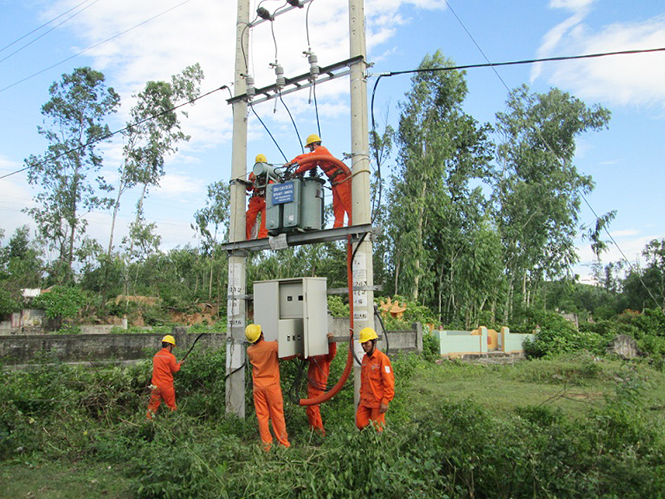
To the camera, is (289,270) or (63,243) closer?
(289,270)

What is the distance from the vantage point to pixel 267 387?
6.67 m

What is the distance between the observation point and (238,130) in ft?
26.8

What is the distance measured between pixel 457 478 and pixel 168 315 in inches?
1136

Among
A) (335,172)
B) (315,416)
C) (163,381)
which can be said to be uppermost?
(335,172)

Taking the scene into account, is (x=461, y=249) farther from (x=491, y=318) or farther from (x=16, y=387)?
(x=16, y=387)

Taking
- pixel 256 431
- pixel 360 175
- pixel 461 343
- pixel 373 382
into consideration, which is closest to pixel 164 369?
pixel 256 431

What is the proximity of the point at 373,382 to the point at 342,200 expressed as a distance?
2.54 m

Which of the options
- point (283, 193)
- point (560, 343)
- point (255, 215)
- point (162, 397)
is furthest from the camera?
point (560, 343)

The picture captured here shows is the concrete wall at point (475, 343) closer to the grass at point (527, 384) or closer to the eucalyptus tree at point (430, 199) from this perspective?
the grass at point (527, 384)

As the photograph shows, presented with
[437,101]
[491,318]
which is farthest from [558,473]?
[437,101]

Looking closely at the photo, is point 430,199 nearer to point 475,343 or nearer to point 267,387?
point 475,343

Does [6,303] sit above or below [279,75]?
below

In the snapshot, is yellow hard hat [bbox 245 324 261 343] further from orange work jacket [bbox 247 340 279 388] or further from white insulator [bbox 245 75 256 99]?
white insulator [bbox 245 75 256 99]

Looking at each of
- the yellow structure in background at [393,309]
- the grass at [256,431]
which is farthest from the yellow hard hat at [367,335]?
the yellow structure in background at [393,309]
